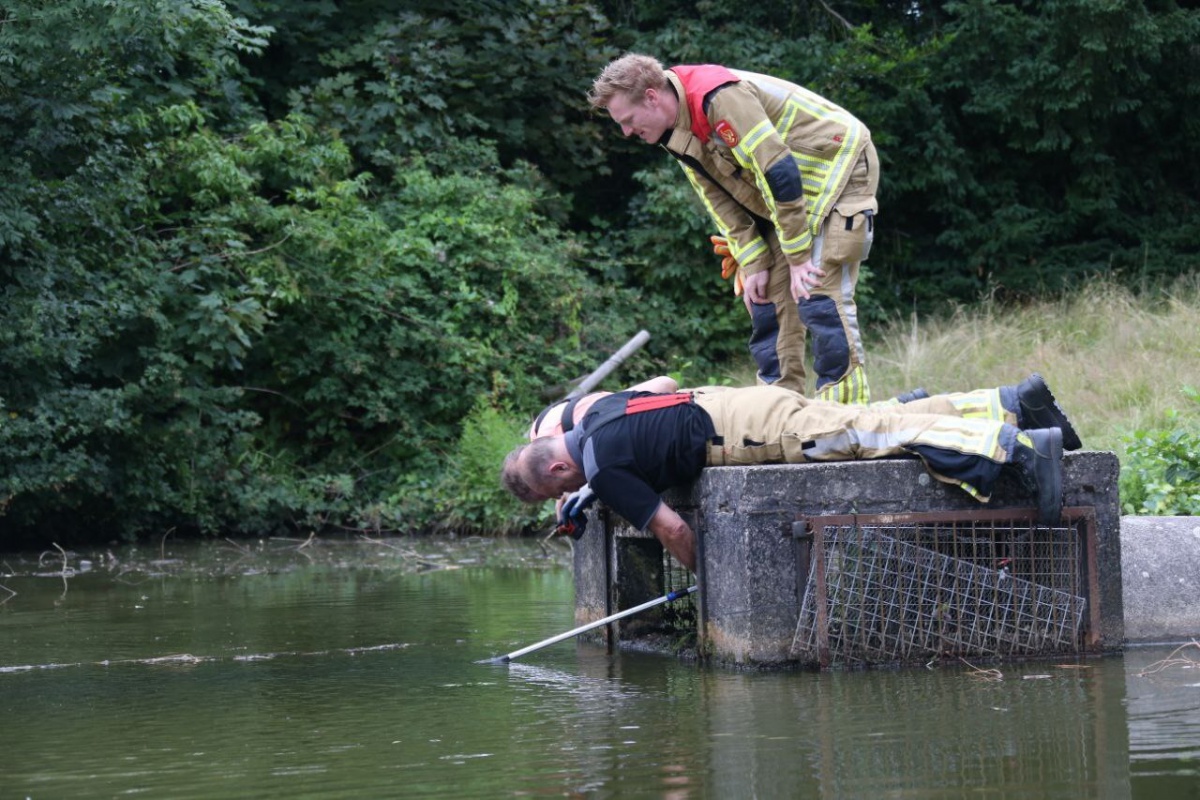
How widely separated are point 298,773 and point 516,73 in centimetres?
→ 1396

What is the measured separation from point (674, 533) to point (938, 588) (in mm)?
880

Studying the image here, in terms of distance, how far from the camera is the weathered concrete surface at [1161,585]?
5402 mm

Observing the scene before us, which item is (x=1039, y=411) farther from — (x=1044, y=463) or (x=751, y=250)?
(x=751, y=250)

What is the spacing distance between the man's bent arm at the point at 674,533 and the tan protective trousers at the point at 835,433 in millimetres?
244

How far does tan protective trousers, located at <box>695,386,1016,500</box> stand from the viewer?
16.1ft

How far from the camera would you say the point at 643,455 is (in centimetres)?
504

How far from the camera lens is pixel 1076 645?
16.7 feet

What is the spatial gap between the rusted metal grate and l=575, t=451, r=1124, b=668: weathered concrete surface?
0.06 m

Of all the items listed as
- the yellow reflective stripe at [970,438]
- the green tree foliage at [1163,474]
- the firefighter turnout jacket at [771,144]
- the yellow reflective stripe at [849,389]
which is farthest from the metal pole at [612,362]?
the yellow reflective stripe at [970,438]

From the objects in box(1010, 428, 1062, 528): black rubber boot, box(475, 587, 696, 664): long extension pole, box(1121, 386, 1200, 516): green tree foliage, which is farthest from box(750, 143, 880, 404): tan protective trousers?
box(1121, 386, 1200, 516): green tree foliage

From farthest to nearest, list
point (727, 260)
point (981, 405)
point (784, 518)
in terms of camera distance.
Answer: point (727, 260) → point (981, 405) → point (784, 518)

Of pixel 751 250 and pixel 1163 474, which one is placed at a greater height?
pixel 751 250

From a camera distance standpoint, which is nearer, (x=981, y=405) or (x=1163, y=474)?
(x=981, y=405)

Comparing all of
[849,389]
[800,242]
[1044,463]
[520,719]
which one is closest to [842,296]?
[800,242]
